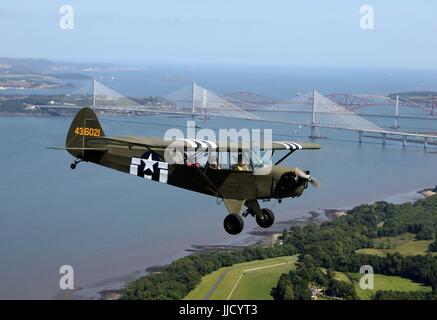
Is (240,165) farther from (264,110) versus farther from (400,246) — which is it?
(264,110)

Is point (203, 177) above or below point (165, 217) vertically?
above

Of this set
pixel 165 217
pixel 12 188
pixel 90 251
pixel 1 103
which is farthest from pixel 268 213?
pixel 1 103

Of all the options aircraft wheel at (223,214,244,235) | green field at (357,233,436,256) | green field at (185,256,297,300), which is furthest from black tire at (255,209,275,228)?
green field at (357,233,436,256)

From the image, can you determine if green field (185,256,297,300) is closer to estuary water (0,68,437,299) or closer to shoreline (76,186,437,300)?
shoreline (76,186,437,300)

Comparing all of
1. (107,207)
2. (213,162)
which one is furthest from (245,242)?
(213,162)

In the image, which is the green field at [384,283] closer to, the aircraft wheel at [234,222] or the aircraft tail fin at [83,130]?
the aircraft tail fin at [83,130]
